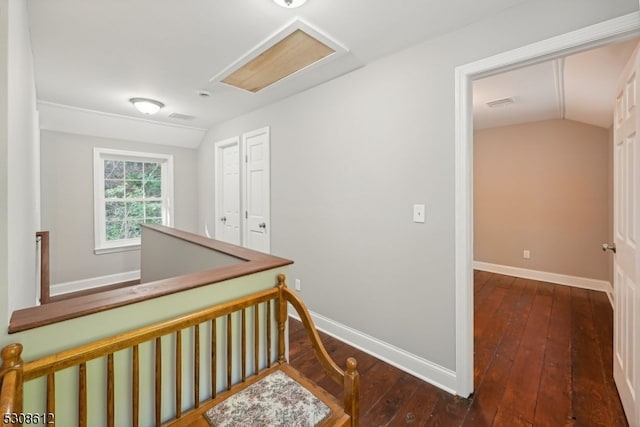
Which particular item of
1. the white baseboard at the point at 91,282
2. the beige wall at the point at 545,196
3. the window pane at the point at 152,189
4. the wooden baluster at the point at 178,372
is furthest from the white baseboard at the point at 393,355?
the window pane at the point at 152,189

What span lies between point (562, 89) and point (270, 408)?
358 centimetres

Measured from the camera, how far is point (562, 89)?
8.91 ft

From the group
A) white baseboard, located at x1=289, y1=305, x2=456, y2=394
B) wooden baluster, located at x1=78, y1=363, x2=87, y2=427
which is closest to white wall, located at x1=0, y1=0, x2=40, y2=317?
wooden baluster, located at x1=78, y1=363, x2=87, y2=427

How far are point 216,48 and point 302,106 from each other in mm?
961

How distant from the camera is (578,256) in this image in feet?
12.1

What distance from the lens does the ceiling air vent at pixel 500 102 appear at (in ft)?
10.2

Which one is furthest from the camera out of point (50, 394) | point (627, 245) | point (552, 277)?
point (552, 277)

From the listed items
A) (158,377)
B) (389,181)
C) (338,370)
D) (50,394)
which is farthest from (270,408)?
(389,181)

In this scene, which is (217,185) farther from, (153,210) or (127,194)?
(127,194)

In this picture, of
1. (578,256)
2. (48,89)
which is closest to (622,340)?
(578,256)

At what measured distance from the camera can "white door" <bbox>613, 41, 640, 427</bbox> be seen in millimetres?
1295

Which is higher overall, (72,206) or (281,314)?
(72,206)

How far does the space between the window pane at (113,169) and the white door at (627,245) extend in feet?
17.5

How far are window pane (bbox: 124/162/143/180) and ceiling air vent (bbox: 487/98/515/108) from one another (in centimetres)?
496
